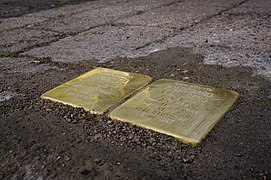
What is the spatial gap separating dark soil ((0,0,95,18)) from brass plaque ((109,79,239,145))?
4.20 meters

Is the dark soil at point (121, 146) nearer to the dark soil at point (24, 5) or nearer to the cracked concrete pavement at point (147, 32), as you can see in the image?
the cracked concrete pavement at point (147, 32)

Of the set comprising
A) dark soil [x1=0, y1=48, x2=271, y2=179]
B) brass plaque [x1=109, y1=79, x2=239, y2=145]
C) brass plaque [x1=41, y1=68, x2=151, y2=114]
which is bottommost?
dark soil [x1=0, y1=48, x2=271, y2=179]

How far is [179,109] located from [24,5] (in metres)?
5.44

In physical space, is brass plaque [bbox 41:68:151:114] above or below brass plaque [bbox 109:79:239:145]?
below

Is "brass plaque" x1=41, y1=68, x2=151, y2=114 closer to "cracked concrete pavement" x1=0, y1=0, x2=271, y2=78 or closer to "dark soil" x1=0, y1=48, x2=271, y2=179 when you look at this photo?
"dark soil" x1=0, y1=48, x2=271, y2=179

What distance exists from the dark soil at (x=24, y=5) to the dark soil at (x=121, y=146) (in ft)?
13.0

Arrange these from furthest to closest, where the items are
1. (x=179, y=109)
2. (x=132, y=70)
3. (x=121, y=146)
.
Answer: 1. (x=132, y=70)
2. (x=179, y=109)
3. (x=121, y=146)

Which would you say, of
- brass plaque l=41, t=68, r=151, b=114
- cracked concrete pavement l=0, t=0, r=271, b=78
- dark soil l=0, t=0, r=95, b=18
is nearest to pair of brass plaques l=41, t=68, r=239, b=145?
brass plaque l=41, t=68, r=151, b=114

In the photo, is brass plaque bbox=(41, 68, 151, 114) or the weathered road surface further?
brass plaque bbox=(41, 68, 151, 114)

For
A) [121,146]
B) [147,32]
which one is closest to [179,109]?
[121,146]

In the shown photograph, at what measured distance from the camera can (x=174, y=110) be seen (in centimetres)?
165

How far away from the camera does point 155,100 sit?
178cm

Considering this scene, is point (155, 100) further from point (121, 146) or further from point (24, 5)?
point (24, 5)

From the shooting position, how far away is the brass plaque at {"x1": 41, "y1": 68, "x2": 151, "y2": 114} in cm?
181
